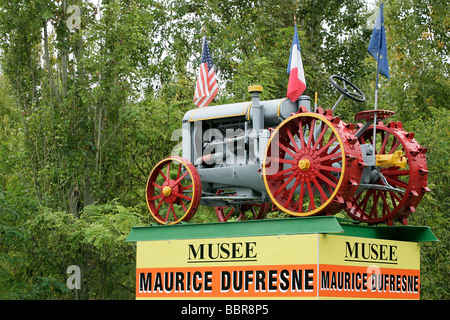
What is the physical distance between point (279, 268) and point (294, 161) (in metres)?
1.28

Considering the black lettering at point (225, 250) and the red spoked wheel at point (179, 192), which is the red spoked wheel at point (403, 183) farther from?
the red spoked wheel at point (179, 192)

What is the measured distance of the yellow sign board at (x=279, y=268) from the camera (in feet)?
26.7

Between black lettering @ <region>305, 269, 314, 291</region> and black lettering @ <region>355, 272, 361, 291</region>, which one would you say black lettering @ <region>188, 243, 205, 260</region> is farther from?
black lettering @ <region>355, 272, 361, 291</region>

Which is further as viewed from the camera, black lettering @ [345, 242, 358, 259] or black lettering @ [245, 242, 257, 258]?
black lettering @ [245, 242, 257, 258]

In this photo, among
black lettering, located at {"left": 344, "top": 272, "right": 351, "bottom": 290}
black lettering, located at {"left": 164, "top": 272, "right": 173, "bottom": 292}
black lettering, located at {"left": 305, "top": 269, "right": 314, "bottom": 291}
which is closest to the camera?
black lettering, located at {"left": 305, "top": 269, "right": 314, "bottom": 291}

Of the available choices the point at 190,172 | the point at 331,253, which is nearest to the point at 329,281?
the point at 331,253

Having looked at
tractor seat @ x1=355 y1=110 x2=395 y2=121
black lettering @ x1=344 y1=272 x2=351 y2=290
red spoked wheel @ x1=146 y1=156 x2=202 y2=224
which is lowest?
black lettering @ x1=344 y1=272 x2=351 y2=290

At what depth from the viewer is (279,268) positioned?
8312mm

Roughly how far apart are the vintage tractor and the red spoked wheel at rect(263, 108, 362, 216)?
0.04ft

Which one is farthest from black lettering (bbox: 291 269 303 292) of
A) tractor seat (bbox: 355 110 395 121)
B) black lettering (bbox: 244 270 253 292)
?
tractor seat (bbox: 355 110 395 121)

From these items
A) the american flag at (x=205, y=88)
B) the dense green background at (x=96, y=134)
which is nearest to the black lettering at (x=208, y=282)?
the american flag at (x=205, y=88)

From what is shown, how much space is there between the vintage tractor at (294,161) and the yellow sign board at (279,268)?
0.47 metres

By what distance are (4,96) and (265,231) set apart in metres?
21.2

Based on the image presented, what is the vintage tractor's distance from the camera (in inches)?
332
